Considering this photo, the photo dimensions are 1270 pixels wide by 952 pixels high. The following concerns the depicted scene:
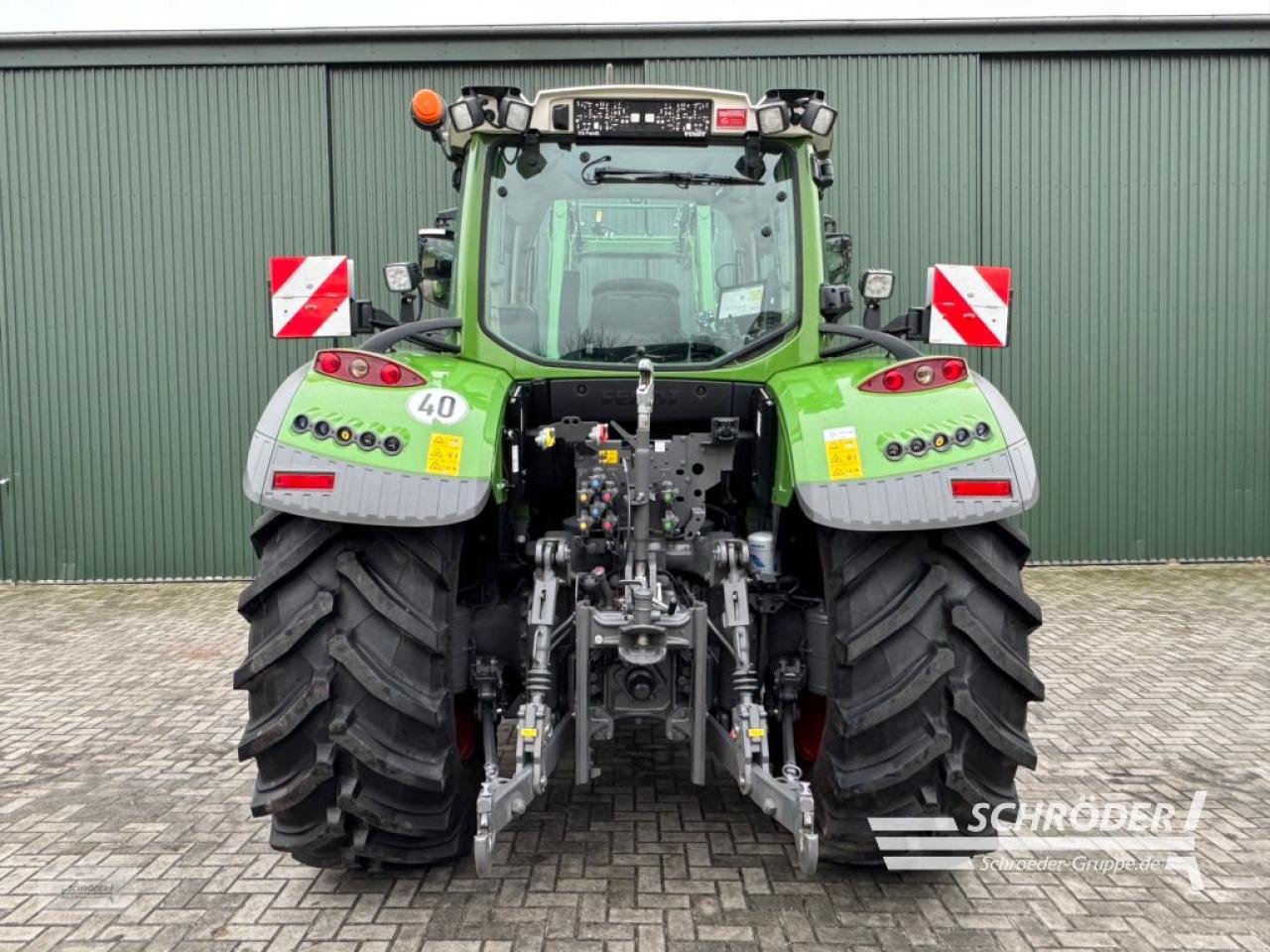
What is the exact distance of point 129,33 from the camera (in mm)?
8188

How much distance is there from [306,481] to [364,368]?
0.46 metres

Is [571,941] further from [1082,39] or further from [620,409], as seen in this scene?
[1082,39]

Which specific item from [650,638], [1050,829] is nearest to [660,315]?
[650,638]

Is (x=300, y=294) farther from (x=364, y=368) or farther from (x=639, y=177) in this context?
(x=364, y=368)

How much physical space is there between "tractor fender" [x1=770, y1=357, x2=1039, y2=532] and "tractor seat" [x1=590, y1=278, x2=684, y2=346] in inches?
29.9

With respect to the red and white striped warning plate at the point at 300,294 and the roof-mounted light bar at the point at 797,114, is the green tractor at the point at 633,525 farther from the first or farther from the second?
the red and white striped warning plate at the point at 300,294

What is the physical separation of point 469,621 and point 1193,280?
8.57 metres

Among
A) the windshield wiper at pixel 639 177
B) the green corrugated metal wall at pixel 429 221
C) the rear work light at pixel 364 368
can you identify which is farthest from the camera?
the green corrugated metal wall at pixel 429 221

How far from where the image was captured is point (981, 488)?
2.68m

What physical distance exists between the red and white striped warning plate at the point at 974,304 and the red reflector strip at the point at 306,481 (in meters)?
3.10

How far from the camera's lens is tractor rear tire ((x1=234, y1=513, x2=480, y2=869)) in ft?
8.62

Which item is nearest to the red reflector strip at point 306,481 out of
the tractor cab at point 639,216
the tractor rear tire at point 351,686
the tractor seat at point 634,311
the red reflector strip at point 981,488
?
the tractor rear tire at point 351,686

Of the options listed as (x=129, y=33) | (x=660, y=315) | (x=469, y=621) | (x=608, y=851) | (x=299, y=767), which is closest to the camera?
(x=299, y=767)

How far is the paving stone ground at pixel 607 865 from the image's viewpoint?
109 inches
